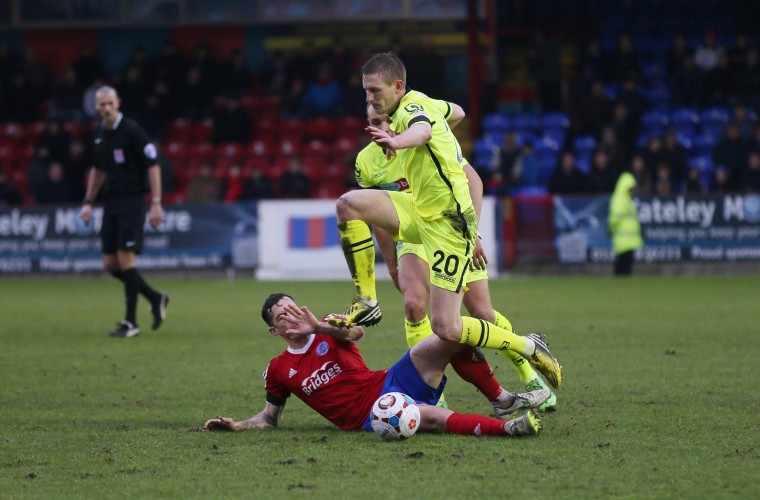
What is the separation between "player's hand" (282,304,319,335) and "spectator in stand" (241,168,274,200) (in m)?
15.1

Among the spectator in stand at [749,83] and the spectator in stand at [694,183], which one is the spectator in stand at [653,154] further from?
the spectator in stand at [749,83]

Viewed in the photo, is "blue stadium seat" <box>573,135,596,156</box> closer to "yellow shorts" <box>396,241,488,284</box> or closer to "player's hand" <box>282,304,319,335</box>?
"yellow shorts" <box>396,241,488,284</box>

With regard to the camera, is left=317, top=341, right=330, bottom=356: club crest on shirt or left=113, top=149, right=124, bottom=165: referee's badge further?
left=113, top=149, right=124, bottom=165: referee's badge

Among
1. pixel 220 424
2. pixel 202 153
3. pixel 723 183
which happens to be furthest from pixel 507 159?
pixel 220 424

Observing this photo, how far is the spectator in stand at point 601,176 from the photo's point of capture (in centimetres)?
1989

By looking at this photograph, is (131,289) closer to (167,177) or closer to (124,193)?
(124,193)

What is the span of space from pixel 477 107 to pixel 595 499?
1997cm

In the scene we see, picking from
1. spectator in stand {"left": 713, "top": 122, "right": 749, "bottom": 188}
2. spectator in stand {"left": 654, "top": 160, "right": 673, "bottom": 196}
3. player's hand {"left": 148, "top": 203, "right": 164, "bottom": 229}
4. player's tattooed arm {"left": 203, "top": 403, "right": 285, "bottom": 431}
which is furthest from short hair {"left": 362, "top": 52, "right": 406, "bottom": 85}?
spectator in stand {"left": 713, "top": 122, "right": 749, "bottom": 188}

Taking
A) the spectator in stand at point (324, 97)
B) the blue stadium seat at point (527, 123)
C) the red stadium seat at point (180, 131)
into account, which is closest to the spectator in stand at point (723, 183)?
the blue stadium seat at point (527, 123)

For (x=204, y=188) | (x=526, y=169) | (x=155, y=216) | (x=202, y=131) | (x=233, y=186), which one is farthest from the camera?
(x=202, y=131)

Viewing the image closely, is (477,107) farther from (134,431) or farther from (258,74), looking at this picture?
(134,431)

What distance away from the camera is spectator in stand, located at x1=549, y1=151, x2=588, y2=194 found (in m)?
20.0

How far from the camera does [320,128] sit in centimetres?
2431

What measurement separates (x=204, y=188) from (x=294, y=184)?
1.72 metres
